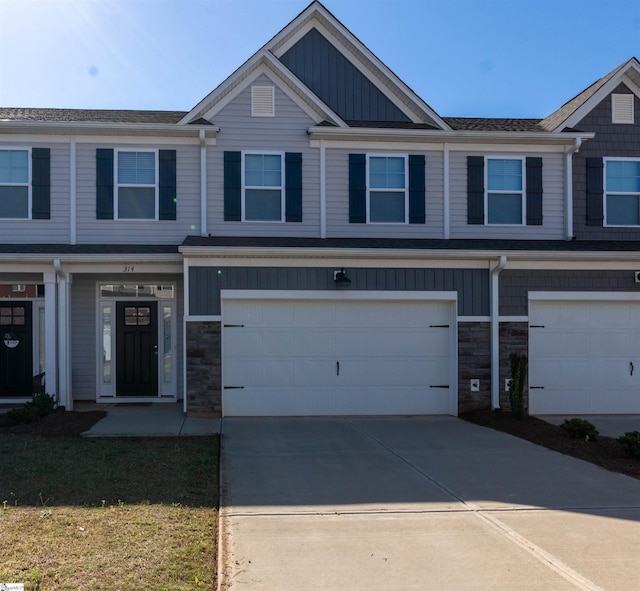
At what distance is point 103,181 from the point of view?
39.8 ft

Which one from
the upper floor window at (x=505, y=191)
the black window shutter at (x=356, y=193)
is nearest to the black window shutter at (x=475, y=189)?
the upper floor window at (x=505, y=191)

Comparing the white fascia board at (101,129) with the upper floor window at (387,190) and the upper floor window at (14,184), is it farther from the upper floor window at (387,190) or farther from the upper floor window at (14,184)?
the upper floor window at (387,190)

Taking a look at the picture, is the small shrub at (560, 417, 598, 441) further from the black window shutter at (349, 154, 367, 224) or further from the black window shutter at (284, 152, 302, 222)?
the black window shutter at (284, 152, 302, 222)

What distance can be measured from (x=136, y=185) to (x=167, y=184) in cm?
62

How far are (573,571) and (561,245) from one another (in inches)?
348

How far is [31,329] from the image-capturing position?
12.5 m

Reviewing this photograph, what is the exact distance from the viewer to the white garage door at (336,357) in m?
11.3

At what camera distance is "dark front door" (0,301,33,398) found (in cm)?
1241

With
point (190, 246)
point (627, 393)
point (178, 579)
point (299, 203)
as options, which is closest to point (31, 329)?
point (190, 246)

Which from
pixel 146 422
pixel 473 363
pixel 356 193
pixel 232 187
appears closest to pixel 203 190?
pixel 232 187

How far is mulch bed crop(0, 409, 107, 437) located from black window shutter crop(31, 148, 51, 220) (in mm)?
3945

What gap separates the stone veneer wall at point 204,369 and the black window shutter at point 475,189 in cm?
580

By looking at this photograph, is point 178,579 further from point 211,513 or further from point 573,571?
point 573,571

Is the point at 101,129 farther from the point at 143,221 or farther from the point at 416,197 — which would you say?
the point at 416,197
